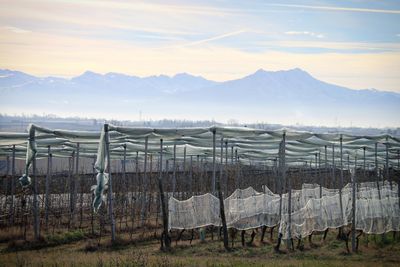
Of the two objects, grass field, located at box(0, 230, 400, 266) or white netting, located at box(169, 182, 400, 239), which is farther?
white netting, located at box(169, 182, 400, 239)

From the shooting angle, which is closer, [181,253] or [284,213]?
[181,253]

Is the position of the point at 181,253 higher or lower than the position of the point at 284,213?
lower

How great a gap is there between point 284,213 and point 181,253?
10.1 feet

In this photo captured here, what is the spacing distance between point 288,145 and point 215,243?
304 inches

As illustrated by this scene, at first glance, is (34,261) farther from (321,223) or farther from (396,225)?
(396,225)

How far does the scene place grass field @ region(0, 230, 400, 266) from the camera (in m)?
12.8

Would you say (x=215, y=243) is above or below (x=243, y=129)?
below

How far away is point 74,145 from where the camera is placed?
22.1 metres

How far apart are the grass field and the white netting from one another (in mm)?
521

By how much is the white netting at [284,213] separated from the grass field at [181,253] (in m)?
0.52

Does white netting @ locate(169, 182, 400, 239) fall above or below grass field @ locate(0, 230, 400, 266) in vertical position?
above

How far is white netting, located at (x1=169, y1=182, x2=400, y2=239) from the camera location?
53.8ft

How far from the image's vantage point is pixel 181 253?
50.0 ft

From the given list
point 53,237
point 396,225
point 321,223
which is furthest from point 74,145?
point 396,225
